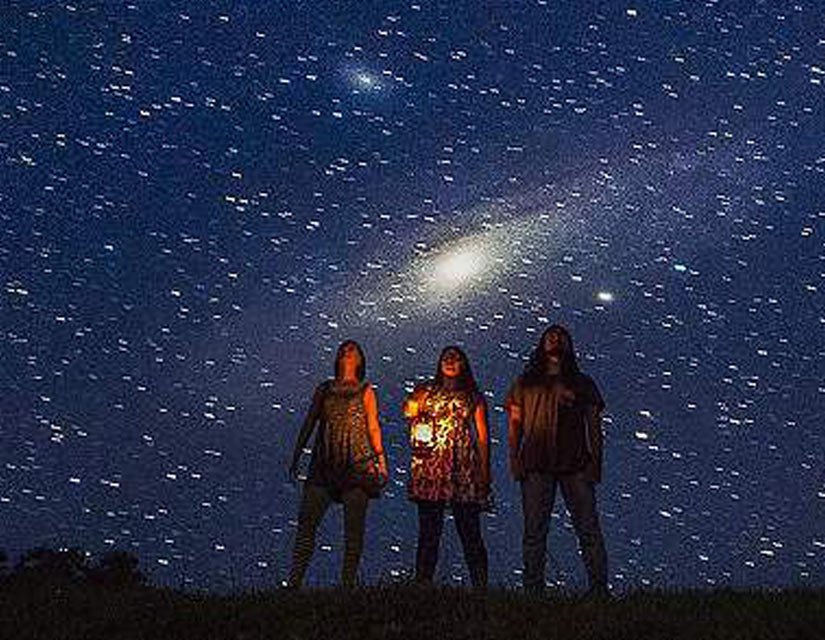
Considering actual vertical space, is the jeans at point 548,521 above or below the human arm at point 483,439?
below

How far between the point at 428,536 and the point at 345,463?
2.89 ft

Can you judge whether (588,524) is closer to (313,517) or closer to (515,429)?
(515,429)

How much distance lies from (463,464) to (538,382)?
91 centimetres

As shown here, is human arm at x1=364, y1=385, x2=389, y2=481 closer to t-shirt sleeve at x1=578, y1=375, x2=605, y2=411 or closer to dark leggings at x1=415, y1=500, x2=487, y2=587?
dark leggings at x1=415, y1=500, x2=487, y2=587

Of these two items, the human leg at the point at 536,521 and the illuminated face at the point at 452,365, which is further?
the illuminated face at the point at 452,365

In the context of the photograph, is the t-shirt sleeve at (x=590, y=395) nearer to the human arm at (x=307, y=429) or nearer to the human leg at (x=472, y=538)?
the human leg at (x=472, y=538)

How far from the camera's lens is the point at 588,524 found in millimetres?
10359

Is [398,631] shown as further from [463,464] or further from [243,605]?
[463,464]

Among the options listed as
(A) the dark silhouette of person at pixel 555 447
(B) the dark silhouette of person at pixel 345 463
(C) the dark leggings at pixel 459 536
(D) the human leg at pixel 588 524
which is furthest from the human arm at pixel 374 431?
(D) the human leg at pixel 588 524

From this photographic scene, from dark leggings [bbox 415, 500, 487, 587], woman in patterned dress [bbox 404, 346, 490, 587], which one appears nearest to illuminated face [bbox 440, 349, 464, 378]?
woman in patterned dress [bbox 404, 346, 490, 587]

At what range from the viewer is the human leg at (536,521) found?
34.0ft

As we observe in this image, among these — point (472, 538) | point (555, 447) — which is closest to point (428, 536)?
point (472, 538)

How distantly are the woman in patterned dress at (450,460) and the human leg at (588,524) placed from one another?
849 mm

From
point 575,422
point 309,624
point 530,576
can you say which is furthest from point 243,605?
point 575,422
